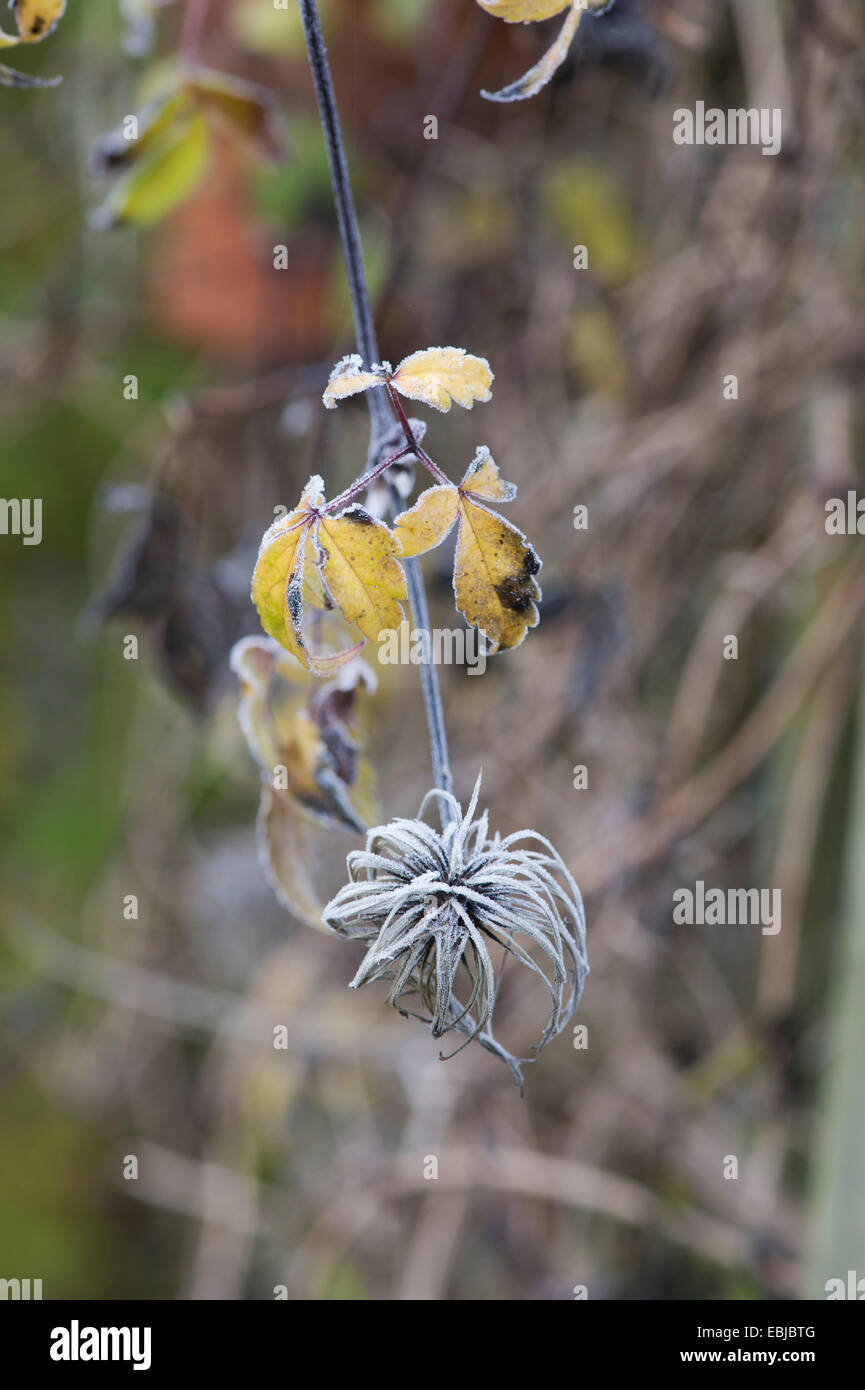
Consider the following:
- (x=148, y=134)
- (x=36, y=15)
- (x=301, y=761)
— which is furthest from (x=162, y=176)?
(x=301, y=761)

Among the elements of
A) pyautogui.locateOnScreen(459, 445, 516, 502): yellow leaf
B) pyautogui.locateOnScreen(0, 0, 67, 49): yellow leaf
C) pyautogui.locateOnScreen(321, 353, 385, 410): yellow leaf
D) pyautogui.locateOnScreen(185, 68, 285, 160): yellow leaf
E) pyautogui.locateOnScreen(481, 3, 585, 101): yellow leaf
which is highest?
pyautogui.locateOnScreen(185, 68, 285, 160): yellow leaf

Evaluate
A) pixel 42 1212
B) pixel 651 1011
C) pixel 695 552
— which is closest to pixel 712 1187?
pixel 651 1011

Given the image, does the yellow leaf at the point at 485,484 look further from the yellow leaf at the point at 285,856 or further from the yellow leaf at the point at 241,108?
the yellow leaf at the point at 241,108

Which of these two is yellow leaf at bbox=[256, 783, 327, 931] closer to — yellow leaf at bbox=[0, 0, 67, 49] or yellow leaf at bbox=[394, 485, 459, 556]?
yellow leaf at bbox=[394, 485, 459, 556]

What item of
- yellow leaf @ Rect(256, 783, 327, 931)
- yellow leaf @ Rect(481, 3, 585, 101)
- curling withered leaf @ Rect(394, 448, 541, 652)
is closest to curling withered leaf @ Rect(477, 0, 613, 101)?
yellow leaf @ Rect(481, 3, 585, 101)

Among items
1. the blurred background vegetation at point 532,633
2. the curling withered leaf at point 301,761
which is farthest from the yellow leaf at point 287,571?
the blurred background vegetation at point 532,633
